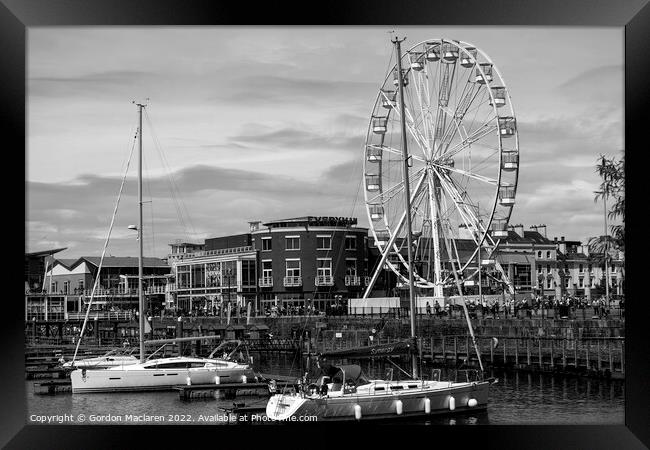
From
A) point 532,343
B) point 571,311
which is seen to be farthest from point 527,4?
point 571,311

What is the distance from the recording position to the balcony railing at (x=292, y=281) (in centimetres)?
4775

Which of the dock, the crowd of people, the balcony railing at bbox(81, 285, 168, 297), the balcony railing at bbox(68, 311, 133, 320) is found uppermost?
the balcony railing at bbox(81, 285, 168, 297)

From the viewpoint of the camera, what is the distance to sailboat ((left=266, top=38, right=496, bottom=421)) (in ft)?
58.1

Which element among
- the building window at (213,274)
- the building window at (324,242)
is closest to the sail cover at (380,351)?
the building window at (324,242)

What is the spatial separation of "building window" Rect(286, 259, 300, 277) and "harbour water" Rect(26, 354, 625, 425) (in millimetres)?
20018

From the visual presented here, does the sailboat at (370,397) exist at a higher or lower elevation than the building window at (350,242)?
lower

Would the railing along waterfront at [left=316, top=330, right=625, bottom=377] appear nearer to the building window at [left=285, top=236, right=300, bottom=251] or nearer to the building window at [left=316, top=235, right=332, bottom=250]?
the building window at [left=316, top=235, right=332, bottom=250]

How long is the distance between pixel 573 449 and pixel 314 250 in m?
35.2

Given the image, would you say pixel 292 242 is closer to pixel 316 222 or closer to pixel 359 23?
pixel 316 222

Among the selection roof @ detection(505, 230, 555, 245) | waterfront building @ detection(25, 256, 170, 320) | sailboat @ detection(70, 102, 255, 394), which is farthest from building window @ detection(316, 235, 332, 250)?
sailboat @ detection(70, 102, 255, 394)

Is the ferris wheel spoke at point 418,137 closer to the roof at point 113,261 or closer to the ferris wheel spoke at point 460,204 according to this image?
the ferris wheel spoke at point 460,204

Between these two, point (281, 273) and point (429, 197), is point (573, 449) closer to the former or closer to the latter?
point (429, 197)

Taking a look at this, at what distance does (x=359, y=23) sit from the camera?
41.2 feet

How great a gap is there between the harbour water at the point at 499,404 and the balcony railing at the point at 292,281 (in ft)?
65.0
